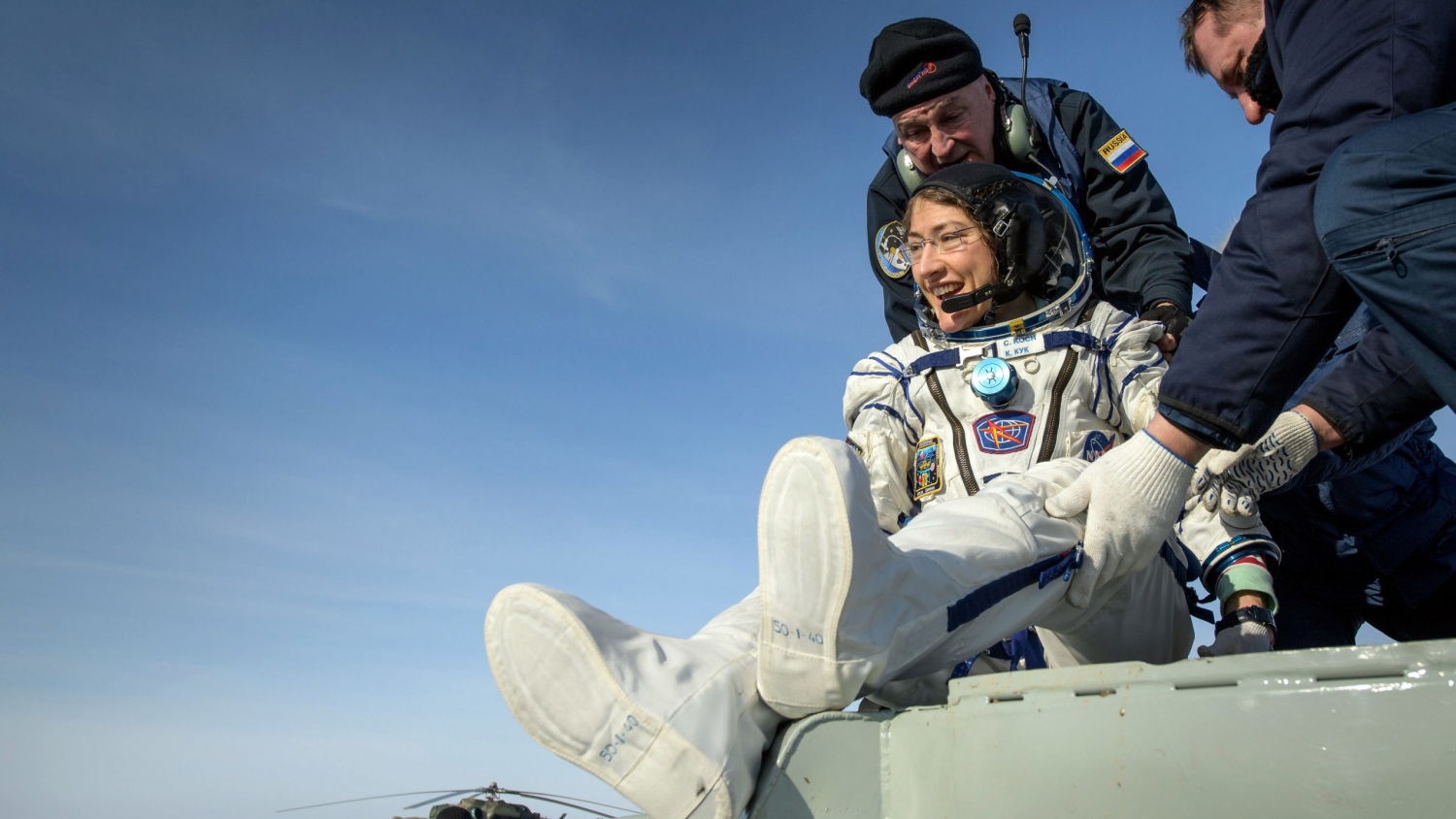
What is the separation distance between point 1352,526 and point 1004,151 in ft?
5.50

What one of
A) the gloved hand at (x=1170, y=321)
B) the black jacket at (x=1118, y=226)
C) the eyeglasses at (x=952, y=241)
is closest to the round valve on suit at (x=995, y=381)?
the eyeglasses at (x=952, y=241)

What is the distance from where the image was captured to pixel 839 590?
1438 millimetres

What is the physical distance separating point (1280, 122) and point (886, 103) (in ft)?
6.84

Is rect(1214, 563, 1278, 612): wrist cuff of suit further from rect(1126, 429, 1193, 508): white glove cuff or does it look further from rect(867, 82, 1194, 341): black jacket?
rect(867, 82, 1194, 341): black jacket

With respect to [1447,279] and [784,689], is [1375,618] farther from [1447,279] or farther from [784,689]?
[784,689]

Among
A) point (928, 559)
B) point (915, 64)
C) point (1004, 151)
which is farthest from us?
point (915, 64)

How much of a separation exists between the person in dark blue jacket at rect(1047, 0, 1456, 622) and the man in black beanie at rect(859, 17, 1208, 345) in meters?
1.21

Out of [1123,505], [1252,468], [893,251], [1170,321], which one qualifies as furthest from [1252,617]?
[893,251]

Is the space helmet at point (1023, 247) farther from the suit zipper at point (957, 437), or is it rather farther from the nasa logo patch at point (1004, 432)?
the nasa logo patch at point (1004, 432)

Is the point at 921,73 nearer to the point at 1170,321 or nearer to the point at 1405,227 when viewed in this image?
the point at 1170,321

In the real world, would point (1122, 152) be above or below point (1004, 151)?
below

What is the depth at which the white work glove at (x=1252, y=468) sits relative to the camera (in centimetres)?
226

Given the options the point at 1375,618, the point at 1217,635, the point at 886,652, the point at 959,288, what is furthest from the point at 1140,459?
the point at 1375,618

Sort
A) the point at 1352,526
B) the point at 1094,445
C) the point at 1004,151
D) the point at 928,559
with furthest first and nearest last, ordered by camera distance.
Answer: the point at 1004,151, the point at 1352,526, the point at 1094,445, the point at 928,559
